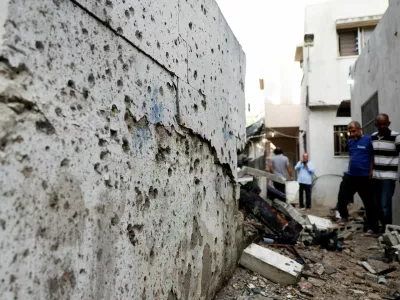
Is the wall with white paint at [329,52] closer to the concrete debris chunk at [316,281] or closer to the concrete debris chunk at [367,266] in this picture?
the concrete debris chunk at [367,266]

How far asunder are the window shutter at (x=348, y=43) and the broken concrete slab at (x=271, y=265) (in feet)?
31.9

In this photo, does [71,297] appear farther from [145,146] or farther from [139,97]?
[139,97]

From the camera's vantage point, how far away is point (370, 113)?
6234 mm

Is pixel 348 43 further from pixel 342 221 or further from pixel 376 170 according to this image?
pixel 376 170

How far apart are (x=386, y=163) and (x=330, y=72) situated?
730 cm

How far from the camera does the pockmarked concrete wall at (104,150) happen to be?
84 centimetres

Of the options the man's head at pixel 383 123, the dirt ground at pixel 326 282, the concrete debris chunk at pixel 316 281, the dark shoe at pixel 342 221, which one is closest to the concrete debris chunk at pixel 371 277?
the dirt ground at pixel 326 282

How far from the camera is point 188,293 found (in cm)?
184

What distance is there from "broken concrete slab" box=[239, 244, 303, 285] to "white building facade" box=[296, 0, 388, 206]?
794 centimetres

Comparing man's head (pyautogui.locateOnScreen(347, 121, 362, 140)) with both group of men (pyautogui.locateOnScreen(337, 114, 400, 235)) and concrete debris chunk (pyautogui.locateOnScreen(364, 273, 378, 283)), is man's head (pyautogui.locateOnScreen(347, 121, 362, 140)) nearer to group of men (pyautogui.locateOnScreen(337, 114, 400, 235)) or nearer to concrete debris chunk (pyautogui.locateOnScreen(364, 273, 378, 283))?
group of men (pyautogui.locateOnScreen(337, 114, 400, 235))

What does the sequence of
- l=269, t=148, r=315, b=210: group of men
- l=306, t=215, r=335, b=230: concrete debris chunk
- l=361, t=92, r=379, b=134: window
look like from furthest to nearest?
l=269, t=148, r=315, b=210: group of men
l=361, t=92, r=379, b=134: window
l=306, t=215, r=335, b=230: concrete debris chunk

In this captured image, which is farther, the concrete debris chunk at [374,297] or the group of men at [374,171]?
the group of men at [374,171]

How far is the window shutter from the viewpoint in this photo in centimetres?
1055

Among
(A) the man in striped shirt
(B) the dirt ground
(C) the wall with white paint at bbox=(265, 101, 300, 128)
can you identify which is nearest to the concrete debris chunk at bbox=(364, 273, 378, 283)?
Answer: (B) the dirt ground
